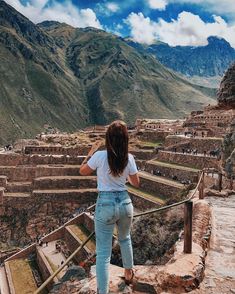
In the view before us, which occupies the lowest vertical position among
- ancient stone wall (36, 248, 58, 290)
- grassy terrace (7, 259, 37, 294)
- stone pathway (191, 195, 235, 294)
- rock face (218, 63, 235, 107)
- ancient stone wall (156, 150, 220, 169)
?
grassy terrace (7, 259, 37, 294)

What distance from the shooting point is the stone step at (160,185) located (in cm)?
2269

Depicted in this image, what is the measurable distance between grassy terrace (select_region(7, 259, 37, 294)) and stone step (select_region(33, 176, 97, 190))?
8660 millimetres

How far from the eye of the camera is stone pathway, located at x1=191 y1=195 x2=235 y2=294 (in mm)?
4941

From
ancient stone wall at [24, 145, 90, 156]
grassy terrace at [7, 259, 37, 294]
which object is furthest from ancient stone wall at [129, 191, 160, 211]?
ancient stone wall at [24, 145, 90, 156]

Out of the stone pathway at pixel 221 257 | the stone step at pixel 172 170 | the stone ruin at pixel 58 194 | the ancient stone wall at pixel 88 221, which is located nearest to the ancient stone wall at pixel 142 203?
the stone ruin at pixel 58 194

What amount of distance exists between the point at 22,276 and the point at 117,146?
56.7 feet

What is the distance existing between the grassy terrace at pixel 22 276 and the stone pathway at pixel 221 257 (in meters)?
11.9

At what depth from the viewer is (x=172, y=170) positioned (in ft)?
84.2

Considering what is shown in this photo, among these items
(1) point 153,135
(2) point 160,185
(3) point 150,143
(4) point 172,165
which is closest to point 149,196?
(2) point 160,185

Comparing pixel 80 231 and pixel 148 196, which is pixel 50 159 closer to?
pixel 80 231

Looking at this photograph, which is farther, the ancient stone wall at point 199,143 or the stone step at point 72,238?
the ancient stone wall at point 199,143

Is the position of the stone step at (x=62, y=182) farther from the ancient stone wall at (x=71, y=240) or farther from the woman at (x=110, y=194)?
the woman at (x=110, y=194)

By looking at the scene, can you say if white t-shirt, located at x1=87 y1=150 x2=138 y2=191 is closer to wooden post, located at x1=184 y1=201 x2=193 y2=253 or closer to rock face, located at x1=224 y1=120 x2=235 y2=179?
wooden post, located at x1=184 y1=201 x2=193 y2=253

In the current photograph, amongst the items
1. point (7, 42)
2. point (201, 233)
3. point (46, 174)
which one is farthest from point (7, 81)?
point (201, 233)
